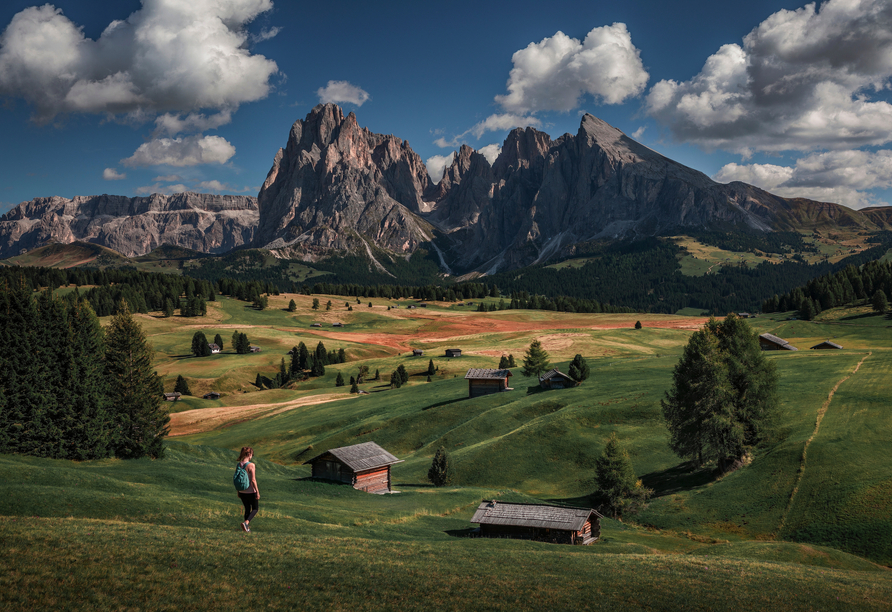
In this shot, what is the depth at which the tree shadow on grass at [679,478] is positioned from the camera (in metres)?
50.1

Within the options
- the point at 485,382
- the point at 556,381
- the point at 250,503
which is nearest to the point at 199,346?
the point at 485,382

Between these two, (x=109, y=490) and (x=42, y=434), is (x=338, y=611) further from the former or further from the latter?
(x=42, y=434)

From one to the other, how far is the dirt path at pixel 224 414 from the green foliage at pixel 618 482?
66832mm

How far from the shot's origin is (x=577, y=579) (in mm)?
21109

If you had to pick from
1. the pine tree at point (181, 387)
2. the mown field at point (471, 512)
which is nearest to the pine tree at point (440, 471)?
the mown field at point (471, 512)

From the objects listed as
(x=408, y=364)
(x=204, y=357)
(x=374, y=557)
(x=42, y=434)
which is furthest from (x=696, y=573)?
(x=204, y=357)

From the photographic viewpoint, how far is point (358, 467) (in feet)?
163

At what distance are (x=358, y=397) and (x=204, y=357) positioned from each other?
66.7m

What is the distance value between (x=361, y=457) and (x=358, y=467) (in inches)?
85.9

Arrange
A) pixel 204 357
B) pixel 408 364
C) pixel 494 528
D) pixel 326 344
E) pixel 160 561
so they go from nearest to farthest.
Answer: pixel 160 561 → pixel 494 528 → pixel 408 364 → pixel 204 357 → pixel 326 344

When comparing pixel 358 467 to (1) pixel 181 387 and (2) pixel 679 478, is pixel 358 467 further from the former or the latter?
(1) pixel 181 387

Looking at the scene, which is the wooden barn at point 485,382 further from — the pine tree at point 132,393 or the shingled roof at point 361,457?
the pine tree at point 132,393

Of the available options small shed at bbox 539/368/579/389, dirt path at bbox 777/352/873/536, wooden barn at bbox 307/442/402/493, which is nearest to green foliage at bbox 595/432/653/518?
dirt path at bbox 777/352/873/536

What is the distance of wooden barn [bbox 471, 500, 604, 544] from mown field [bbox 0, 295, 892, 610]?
1776 mm
